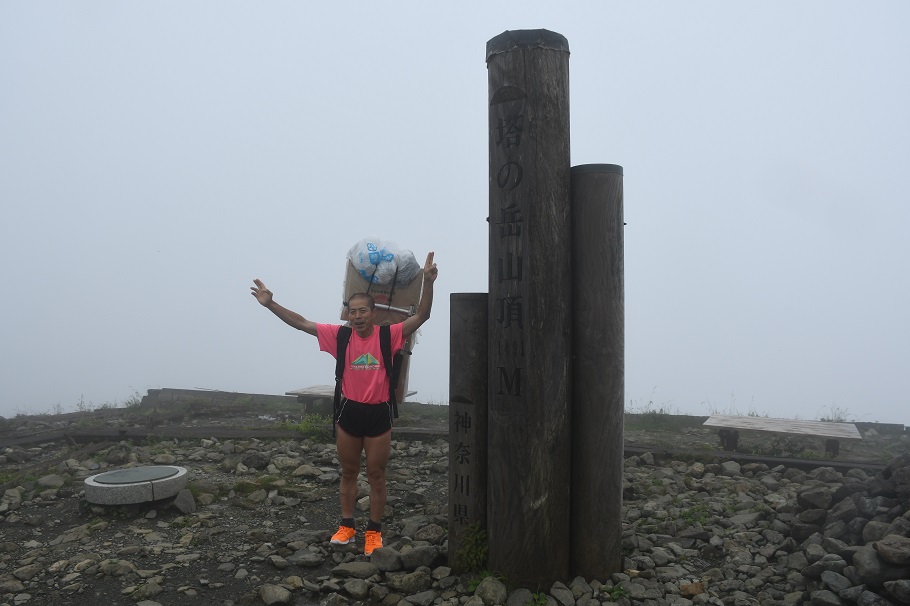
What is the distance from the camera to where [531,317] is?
16.3ft

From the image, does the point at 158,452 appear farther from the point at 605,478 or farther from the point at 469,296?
the point at 605,478

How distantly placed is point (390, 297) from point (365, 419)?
4.26 feet

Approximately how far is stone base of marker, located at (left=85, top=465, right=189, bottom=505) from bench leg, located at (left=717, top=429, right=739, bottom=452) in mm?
6650

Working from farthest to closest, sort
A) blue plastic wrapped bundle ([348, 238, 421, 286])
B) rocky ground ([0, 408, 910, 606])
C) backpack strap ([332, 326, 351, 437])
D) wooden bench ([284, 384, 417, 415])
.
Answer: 1. wooden bench ([284, 384, 417, 415])
2. blue plastic wrapped bundle ([348, 238, 421, 286])
3. backpack strap ([332, 326, 351, 437])
4. rocky ground ([0, 408, 910, 606])

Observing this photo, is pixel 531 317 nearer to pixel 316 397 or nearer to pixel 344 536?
pixel 344 536

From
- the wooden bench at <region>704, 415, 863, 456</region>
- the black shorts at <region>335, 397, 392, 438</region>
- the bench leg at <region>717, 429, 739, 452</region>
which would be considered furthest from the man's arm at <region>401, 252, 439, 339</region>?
the bench leg at <region>717, 429, 739, 452</region>

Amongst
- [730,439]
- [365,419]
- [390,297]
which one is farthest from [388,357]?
[730,439]

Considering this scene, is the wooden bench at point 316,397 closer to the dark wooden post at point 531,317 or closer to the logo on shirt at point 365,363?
the logo on shirt at point 365,363

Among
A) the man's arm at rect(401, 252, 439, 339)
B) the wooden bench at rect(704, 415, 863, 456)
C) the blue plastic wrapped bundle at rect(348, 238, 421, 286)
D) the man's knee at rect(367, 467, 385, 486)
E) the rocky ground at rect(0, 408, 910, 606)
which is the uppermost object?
the blue plastic wrapped bundle at rect(348, 238, 421, 286)

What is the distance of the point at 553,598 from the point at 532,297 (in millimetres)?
1996

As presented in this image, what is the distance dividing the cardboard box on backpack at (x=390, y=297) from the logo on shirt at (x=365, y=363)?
74cm

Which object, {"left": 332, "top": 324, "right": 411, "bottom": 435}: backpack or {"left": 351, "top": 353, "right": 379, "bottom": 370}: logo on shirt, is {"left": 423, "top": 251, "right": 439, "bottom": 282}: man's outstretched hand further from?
{"left": 351, "top": 353, "right": 379, "bottom": 370}: logo on shirt

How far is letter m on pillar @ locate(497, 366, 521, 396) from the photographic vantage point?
16.4 ft

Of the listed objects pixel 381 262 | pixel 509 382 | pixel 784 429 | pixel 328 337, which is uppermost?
pixel 381 262
